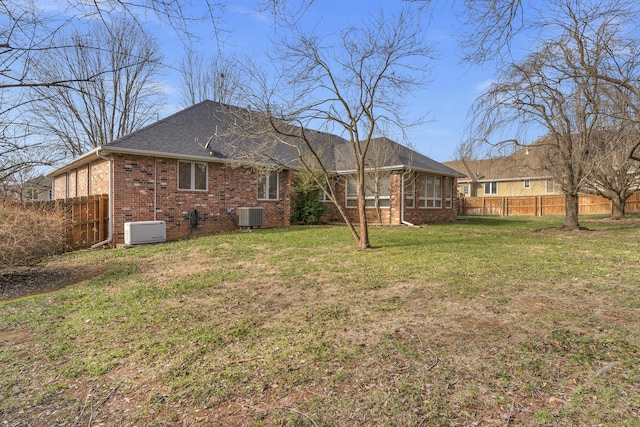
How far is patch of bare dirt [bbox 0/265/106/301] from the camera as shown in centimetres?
614

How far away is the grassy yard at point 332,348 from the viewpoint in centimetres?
246

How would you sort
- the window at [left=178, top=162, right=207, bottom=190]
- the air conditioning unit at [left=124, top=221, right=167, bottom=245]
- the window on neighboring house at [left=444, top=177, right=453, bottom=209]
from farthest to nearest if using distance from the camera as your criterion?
the window on neighboring house at [left=444, top=177, right=453, bottom=209] → the window at [left=178, top=162, right=207, bottom=190] → the air conditioning unit at [left=124, top=221, right=167, bottom=245]

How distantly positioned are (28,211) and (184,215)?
5521 mm

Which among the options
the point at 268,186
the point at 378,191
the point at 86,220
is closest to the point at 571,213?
the point at 378,191

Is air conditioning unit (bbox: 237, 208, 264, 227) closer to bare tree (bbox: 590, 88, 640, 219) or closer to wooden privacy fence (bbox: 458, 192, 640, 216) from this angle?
bare tree (bbox: 590, 88, 640, 219)

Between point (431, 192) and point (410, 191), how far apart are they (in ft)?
7.37

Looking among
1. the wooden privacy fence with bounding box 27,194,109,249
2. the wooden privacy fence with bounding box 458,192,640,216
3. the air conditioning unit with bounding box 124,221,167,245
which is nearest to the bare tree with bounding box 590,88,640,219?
the wooden privacy fence with bounding box 458,192,640,216

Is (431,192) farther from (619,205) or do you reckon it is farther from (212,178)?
(212,178)

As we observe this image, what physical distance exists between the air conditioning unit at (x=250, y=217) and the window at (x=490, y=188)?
2612cm

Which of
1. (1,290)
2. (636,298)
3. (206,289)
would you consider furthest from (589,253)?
(1,290)

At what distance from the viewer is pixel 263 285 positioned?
229 inches

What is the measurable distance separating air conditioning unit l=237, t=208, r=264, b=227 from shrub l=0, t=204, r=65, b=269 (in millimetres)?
6608

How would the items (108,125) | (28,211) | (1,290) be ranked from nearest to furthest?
1. (1,290)
2. (28,211)
3. (108,125)

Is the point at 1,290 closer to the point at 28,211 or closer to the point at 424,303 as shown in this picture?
the point at 28,211
